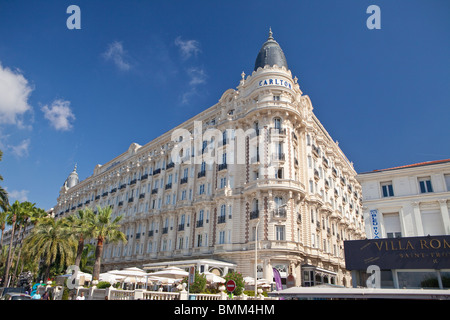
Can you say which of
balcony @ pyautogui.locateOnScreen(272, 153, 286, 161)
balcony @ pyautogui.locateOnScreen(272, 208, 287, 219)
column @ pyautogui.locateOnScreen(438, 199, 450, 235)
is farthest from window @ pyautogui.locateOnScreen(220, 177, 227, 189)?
column @ pyautogui.locateOnScreen(438, 199, 450, 235)

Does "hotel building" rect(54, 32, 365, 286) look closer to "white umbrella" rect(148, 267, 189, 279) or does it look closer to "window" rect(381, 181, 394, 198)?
"white umbrella" rect(148, 267, 189, 279)

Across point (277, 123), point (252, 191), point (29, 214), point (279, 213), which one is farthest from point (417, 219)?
point (29, 214)

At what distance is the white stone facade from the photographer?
2455cm

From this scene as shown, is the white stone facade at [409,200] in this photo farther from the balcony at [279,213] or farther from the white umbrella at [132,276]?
the white umbrella at [132,276]

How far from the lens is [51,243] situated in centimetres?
4069

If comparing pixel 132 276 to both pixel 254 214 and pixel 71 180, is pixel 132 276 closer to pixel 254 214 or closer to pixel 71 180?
pixel 254 214

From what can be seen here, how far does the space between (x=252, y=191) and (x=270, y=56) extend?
61.5ft

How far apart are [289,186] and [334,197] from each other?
1748cm

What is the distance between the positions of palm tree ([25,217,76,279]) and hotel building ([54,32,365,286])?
10818 millimetres

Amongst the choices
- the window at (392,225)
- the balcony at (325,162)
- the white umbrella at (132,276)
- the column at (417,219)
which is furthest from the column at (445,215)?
the white umbrella at (132,276)

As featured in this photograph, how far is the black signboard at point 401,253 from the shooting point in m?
19.3
